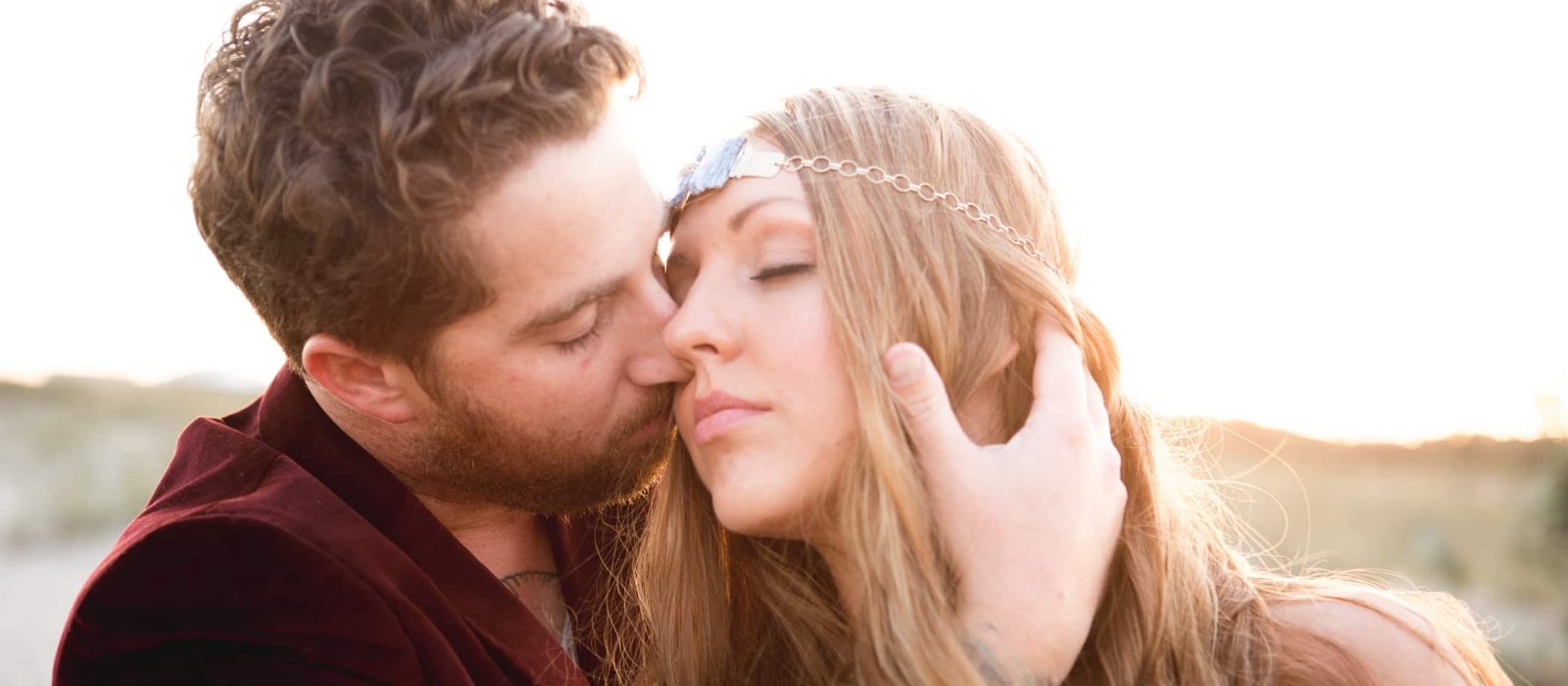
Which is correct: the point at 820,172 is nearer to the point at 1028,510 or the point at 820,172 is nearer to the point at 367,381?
the point at 1028,510

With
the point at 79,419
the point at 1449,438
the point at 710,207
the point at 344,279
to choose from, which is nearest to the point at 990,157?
the point at 710,207

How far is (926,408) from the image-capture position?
2744 mm

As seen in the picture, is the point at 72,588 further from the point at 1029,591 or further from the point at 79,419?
the point at 1029,591

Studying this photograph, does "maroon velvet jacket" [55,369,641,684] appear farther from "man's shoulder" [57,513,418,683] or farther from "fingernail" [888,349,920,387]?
"fingernail" [888,349,920,387]

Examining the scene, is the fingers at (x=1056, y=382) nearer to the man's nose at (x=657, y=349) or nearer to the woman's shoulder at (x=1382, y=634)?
the woman's shoulder at (x=1382, y=634)

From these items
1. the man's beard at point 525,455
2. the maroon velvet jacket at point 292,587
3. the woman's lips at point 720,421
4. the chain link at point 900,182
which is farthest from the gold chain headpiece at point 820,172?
the maroon velvet jacket at point 292,587

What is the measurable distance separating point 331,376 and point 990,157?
1.91 m

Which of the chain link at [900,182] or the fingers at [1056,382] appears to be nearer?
the fingers at [1056,382]

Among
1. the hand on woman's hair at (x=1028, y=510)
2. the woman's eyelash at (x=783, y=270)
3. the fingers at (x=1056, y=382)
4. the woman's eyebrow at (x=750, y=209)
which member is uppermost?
the woman's eyebrow at (x=750, y=209)

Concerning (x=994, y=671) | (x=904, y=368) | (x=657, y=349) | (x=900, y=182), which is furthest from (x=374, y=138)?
(x=994, y=671)

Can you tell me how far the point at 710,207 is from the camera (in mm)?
3049

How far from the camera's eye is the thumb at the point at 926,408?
8.95 ft

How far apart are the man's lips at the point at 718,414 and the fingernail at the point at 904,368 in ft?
1.08

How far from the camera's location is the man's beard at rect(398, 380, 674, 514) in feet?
11.3
